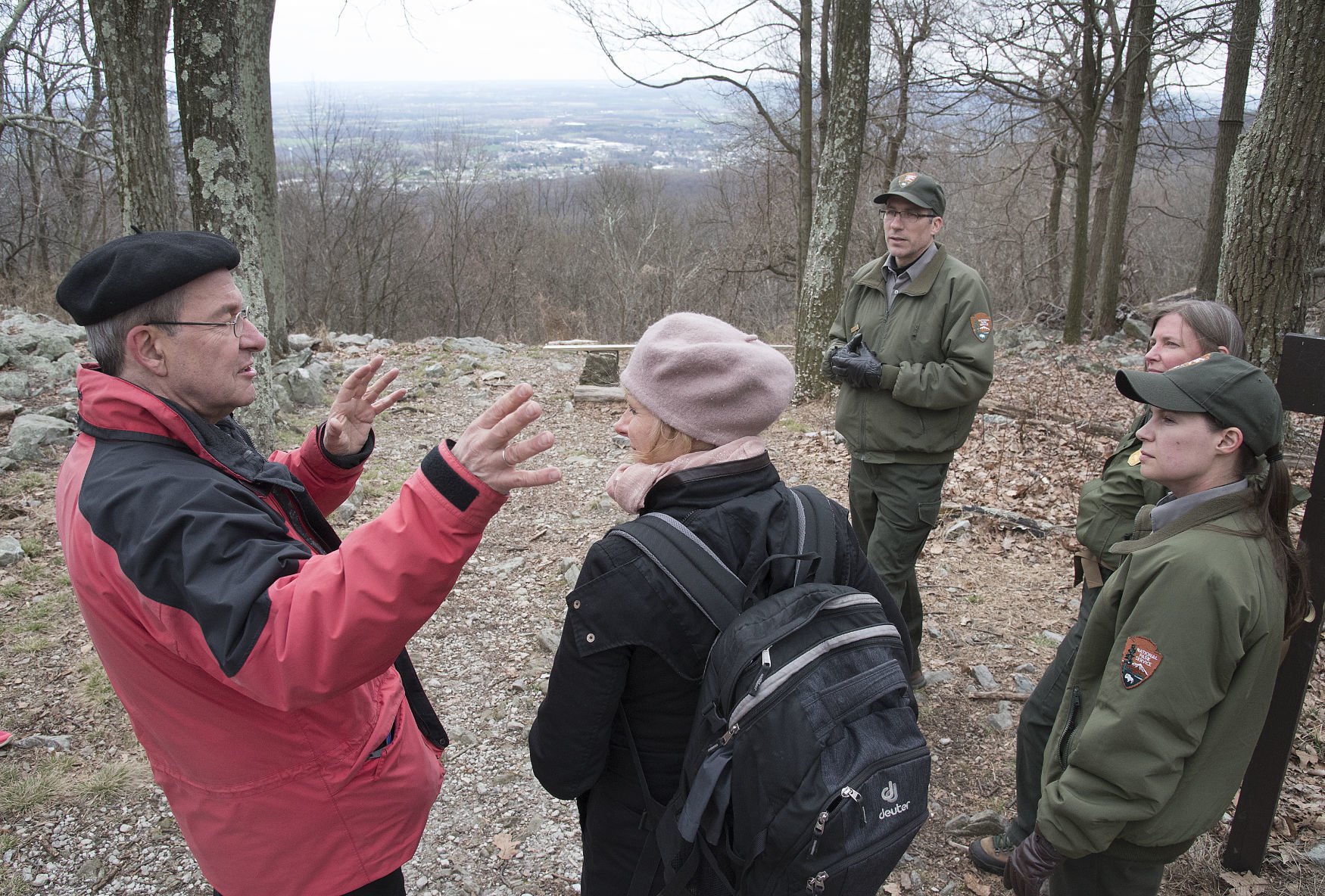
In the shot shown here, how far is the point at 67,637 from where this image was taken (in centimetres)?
439

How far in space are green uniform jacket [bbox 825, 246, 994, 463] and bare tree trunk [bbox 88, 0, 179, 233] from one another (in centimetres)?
543

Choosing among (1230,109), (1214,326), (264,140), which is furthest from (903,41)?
(1214,326)

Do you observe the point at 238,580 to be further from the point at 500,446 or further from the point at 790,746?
the point at 790,746

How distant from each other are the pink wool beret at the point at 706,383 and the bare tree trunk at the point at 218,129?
452 centimetres

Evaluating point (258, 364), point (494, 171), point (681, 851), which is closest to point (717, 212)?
point (494, 171)

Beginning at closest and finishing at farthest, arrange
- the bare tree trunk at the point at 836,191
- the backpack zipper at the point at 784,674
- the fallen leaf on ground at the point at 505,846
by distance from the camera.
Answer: the backpack zipper at the point at 784,674
the fallen leaf on ground at the point at 505,846
the bare tree trunk at the point at 836,191

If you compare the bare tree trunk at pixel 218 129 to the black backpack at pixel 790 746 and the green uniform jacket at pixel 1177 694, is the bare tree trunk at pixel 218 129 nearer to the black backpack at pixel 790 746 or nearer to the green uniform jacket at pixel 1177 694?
the black backpack at pixel 790 746

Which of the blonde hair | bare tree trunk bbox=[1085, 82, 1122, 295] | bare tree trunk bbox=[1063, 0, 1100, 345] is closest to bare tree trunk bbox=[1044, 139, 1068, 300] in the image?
bare tree trunk bbox=[1085, 82, 1122, 295]

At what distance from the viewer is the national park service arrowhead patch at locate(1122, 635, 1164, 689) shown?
1872 millimetres

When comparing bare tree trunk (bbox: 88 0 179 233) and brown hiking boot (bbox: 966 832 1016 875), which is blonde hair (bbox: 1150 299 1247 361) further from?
bare tree trunk (bbox: 88 0 179 233)

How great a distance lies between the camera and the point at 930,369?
11.7 feet

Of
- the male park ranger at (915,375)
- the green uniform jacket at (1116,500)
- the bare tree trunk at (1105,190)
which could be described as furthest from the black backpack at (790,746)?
the bare tree trunk at (1105,190)

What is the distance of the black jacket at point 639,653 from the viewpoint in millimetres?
1616

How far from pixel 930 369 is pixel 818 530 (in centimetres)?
203
